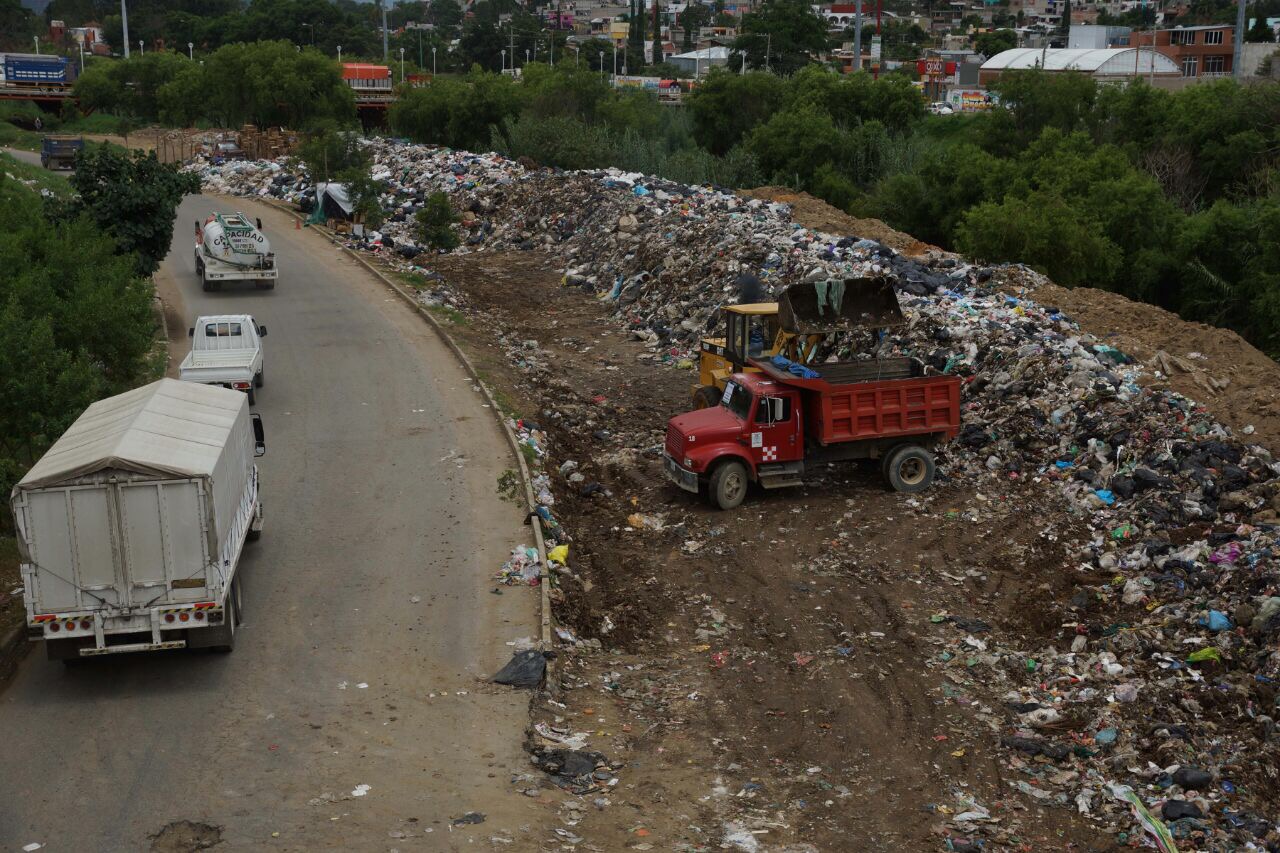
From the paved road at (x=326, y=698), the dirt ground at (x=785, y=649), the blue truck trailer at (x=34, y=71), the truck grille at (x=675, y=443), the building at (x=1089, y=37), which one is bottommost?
the dirt ground at (x=785, y=649)

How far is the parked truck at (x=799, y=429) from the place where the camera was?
54.8 feet

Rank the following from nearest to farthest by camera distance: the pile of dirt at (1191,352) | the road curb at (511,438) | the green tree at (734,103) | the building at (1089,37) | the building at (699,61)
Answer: the road curb at (511,438) < the pile of dirt at (1191,352) < the green tree at (734,103) < the building at (1089,37) < the building at (699,61)

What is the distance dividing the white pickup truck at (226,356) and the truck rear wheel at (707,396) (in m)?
7.65

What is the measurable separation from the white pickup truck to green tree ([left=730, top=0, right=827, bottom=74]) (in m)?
91.9

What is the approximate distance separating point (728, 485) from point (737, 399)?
3.93 feet

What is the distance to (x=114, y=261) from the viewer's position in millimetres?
21203

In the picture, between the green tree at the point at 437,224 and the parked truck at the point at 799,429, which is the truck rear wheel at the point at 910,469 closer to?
the parked truck at the point at 799,429

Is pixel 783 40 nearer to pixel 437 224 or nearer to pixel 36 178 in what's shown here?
pixel 36 178

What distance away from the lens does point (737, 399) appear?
1705cm

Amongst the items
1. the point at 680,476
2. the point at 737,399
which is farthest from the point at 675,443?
the point at 737,399

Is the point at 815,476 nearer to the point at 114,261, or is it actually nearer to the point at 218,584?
the point at 218,584

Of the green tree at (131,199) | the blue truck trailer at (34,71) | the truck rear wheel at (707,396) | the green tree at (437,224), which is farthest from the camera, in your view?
the blue truck trailer at (34,71)

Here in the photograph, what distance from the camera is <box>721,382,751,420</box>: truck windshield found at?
1683cm

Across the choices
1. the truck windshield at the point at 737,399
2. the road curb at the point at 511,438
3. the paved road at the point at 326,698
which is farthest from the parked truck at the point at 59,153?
the truck windshield at the point at 737,399
